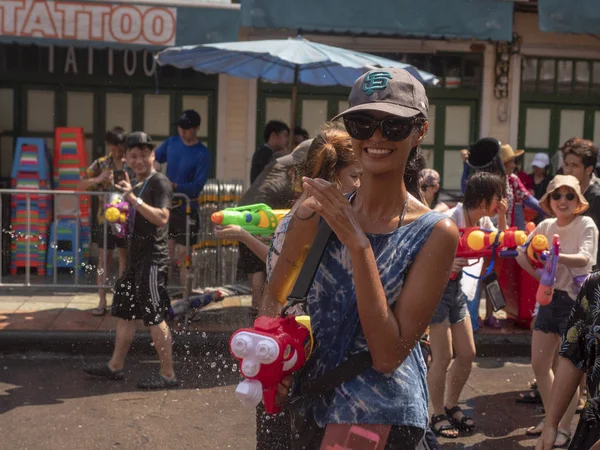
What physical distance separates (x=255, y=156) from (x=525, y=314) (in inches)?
Result: 121

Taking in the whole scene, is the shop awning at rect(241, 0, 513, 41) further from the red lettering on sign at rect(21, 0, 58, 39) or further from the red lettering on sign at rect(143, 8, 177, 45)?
the red lettering on sign at rect(21, 0, 58, 39)

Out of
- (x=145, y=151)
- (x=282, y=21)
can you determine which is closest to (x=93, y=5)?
(x=282, y=21)

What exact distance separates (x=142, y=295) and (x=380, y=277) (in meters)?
4.59

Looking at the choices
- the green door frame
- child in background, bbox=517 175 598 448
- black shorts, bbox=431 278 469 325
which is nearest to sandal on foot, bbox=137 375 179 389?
black shorts, bbox=431 278 469 325

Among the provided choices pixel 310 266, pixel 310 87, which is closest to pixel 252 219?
pixel 310 266

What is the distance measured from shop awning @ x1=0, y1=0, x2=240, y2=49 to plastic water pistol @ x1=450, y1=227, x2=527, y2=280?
5.04 meters

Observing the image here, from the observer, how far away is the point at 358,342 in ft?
8.84

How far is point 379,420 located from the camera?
2.65m

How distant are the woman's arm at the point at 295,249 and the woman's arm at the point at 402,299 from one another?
289mm

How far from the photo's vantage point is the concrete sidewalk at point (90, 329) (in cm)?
839

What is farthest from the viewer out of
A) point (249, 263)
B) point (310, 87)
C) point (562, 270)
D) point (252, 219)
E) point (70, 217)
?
point (310, 87)

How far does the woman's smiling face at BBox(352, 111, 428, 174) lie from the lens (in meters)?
2.68

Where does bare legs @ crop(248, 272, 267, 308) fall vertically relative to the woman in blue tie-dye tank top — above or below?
below

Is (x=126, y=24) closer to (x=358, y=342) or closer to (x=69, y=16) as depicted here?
(x=69, y=16)
